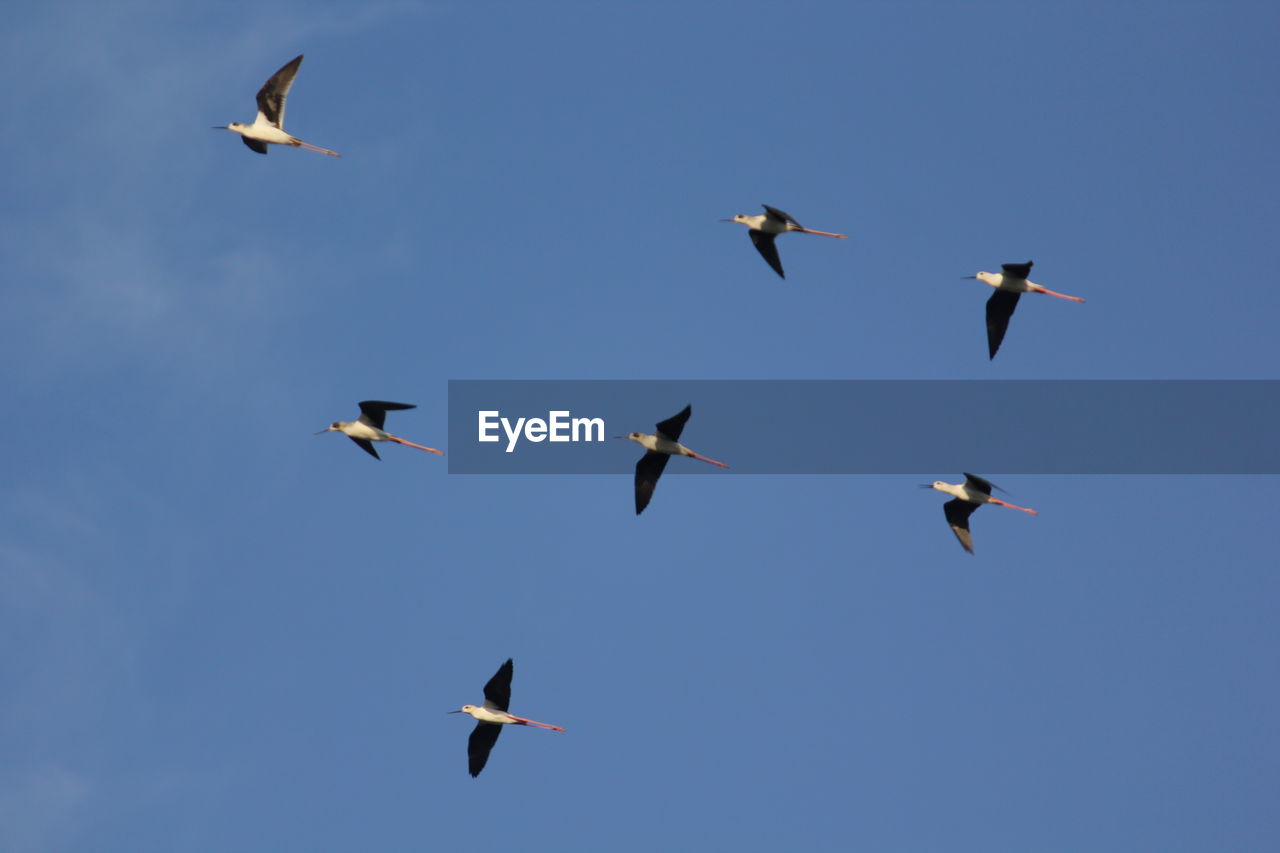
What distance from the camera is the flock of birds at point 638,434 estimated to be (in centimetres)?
3409

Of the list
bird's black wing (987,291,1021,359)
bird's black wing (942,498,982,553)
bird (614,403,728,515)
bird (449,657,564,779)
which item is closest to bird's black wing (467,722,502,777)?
bird (449,657,564,779)

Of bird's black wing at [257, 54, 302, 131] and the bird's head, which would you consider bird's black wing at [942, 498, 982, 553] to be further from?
bird's black wing at [257, 54, 302, 131]

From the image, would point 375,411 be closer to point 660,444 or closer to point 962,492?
point 660,444

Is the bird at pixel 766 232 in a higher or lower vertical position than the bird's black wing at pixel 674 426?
higher

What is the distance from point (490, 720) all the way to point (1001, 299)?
12.1 m

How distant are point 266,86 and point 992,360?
14076 millimetres

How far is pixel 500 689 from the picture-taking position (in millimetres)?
34031

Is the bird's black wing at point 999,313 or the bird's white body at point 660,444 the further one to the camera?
the bird's black wing at point 999,313

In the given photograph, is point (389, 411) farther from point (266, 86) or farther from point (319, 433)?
point (266, 86)

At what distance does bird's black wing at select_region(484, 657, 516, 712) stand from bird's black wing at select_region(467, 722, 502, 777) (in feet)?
1.17

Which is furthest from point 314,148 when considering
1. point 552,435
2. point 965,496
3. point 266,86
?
point 965,496

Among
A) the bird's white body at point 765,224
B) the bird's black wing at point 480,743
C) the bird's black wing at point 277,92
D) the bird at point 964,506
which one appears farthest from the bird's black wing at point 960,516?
the bird's black wing at point 277,92

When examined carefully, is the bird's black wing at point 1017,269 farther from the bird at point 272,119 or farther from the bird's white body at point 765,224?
the bird at point 272,119

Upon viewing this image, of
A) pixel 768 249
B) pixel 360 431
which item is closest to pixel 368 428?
pixel 360 431
